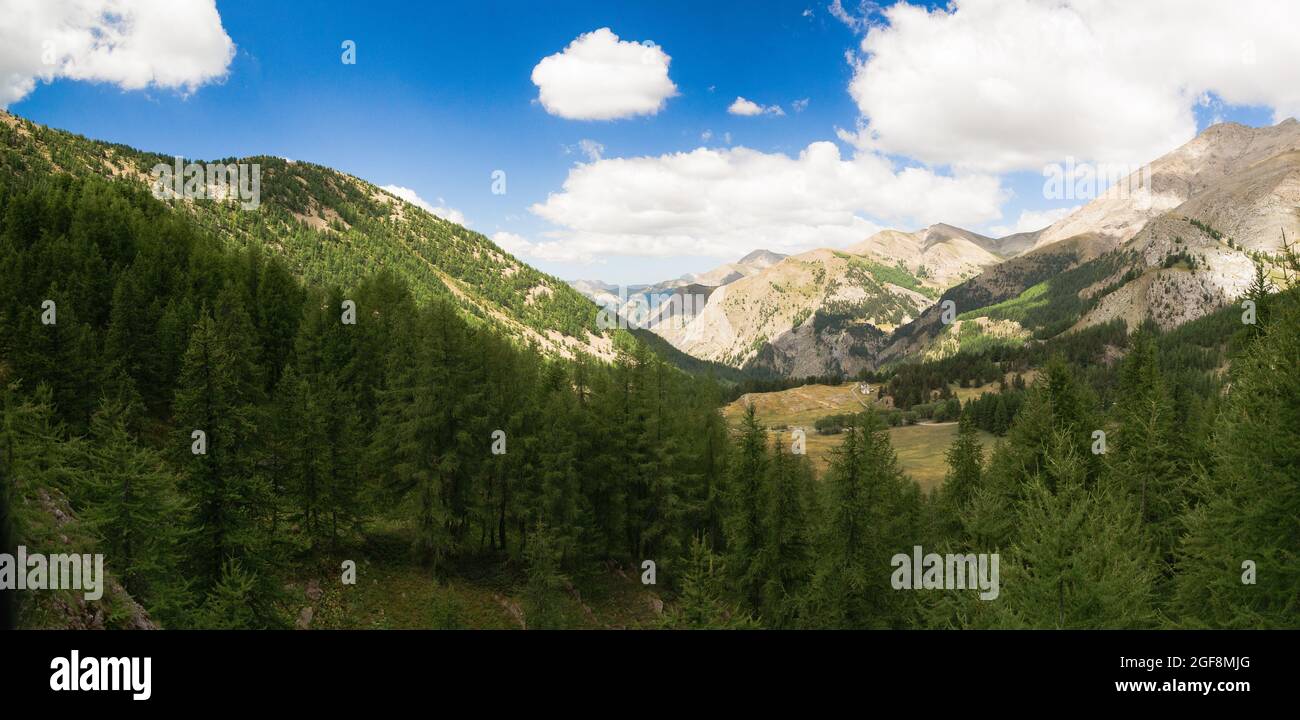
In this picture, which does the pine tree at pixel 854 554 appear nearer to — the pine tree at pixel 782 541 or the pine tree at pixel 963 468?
the pine tree at pixel 782 541

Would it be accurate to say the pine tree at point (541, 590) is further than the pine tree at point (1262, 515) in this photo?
Yes

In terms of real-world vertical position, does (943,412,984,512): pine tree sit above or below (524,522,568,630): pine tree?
above

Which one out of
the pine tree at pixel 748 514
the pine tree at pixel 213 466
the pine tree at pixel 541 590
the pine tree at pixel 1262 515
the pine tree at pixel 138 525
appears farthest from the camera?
the pine tree at pixel 748 514

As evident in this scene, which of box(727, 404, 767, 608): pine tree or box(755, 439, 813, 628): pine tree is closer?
box(755, 439, 813, 628): pine tree

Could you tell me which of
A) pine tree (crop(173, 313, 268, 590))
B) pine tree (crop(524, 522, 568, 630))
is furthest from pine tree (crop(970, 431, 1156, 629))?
pine tree (crop(173, 313, 268, 590))

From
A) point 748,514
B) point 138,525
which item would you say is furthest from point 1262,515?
point 138,525

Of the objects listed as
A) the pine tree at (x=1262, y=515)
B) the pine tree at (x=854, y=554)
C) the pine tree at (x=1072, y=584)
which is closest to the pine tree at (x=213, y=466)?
the pine tree at (x=854, y=554)

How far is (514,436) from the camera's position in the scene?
3778 cm

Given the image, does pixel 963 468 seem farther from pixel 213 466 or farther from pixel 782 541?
pixel 213 466

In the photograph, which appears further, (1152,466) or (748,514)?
(1152,466)

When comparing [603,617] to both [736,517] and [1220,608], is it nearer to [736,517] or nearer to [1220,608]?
[736,517]

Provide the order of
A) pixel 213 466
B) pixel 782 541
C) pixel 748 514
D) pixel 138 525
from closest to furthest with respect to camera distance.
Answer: pixel 138 525 < pixel 213 466 < pixel 782 541 < pixel 748 514

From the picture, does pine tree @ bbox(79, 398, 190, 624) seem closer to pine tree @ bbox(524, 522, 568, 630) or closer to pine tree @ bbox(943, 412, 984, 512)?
pine tree @ bbox(524, 522, 568, 630)
